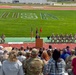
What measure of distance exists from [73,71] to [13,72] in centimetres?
162

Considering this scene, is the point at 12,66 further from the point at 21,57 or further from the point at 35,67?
the point at 21,57

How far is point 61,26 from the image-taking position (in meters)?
37.1

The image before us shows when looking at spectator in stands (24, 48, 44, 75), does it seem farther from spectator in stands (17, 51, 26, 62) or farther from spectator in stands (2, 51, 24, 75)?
spectator in stands (17, 51, 26, 62)

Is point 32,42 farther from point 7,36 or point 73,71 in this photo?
point 73,71

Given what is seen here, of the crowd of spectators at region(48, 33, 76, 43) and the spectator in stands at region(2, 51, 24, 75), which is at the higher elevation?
the spectator in stands at region(2, 51, 24, 75)

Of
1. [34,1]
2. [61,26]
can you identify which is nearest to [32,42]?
[61,26]

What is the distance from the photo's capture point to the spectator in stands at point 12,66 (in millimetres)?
6934

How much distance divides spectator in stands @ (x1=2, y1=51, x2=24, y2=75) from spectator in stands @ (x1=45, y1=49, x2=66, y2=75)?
28.8 inches

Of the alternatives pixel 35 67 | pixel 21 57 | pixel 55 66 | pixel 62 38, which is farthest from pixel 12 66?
pixel 62 38

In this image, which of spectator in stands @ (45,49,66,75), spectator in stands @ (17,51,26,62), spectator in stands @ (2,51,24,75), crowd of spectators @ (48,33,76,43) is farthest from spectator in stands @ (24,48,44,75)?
Answer: crowd of spectators @ (48,33,76,43)

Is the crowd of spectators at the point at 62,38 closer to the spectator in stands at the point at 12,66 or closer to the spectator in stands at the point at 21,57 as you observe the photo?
the spectator in stands at the point at 21,57

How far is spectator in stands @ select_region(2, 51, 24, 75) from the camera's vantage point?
6.93m

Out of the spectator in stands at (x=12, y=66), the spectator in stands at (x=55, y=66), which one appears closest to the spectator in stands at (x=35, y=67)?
the spectator in stands at (x=12, y=66)

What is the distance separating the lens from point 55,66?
7.28m
